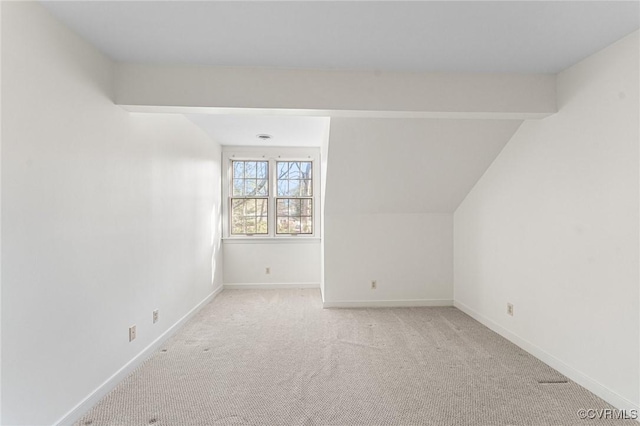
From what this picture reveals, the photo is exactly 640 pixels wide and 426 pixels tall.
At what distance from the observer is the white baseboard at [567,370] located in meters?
2.10

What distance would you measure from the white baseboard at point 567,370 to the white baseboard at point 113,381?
3.28 meters

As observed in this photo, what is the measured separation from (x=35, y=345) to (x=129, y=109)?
1658 mm

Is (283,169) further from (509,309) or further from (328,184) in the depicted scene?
(509,309)

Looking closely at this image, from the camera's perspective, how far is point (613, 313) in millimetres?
2154

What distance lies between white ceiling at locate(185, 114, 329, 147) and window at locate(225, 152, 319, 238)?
44 centimetres

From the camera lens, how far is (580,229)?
7.87 feet

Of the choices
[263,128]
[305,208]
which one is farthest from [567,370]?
[305,208]

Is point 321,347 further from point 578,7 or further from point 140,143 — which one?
point 578,7

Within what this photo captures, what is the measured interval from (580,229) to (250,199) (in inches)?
172

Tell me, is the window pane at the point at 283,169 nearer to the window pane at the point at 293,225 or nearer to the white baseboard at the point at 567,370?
the window pane at the point at 293,225

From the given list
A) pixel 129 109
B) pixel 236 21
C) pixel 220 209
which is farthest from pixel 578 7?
pixel 220 209

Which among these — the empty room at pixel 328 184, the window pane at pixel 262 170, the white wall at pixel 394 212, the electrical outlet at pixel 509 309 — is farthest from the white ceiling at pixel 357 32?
the window pane at pixel 262 170

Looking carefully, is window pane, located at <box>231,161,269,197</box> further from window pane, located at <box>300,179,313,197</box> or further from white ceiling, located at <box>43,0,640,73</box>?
white ceiling, located at <box>43,0,640,73</box>

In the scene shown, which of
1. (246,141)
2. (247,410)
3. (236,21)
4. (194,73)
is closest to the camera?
(236,21)
